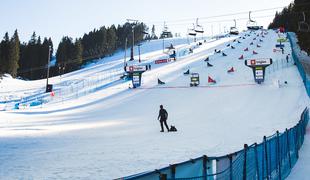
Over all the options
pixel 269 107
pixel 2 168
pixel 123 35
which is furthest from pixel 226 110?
pixel 123 35

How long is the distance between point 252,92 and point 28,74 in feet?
326

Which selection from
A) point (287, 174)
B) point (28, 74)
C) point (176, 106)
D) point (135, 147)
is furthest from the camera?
point (28, 74)

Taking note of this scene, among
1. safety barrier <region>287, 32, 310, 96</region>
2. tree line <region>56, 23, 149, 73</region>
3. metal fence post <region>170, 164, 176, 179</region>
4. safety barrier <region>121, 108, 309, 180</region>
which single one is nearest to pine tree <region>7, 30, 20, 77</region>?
tree line <region>56, 23, 149, 73</region>

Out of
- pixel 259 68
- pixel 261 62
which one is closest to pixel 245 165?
pixel 259 68

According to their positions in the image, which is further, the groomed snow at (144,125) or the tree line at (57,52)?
the tree line at (57,52)

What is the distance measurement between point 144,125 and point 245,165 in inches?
702

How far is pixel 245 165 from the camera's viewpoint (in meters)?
7.24

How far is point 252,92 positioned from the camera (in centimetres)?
3700

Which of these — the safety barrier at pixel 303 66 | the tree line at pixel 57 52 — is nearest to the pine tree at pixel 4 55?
the tree line at pixel 57 52

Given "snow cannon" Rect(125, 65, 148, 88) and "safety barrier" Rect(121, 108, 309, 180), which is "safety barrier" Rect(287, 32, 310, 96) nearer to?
"snow cannon" Rect(125, 65, 148, 88)

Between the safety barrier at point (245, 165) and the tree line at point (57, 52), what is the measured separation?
190 ft

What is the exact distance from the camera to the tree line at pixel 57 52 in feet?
322

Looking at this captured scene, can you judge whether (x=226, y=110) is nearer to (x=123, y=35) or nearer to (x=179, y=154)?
(x=179, y=154)

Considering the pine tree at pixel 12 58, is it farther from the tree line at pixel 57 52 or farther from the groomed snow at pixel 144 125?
the groomed snow at pixel 144 125
